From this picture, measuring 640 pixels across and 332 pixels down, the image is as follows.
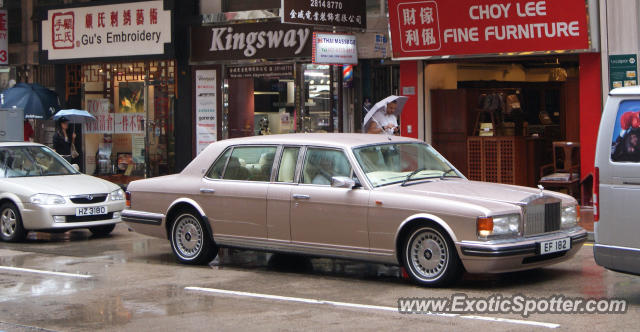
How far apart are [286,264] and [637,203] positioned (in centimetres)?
447

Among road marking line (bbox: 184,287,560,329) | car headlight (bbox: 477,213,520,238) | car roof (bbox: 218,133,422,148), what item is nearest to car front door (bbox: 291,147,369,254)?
car roof (bbox: 218,133,422,148)

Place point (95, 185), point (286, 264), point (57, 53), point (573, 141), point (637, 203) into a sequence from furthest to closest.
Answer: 1. point (57, 53)
2. point (573, 141)
3. point (95, 185)
4. point (286, 264)
5. point (637, 203)

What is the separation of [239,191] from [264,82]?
32.8ft

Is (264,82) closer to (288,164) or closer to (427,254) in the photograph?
(288,164)

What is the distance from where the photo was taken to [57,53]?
22.6m

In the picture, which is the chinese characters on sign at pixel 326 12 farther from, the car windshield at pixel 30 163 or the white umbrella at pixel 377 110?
the car windshield at pixel 30 163

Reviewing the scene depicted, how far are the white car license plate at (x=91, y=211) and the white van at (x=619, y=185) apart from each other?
26.2 ft

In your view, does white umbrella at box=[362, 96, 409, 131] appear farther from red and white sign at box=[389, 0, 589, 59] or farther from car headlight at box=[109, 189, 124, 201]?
car headlight at box=[109, 189, 124, 201]

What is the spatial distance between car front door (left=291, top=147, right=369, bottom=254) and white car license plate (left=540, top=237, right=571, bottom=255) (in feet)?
5.88

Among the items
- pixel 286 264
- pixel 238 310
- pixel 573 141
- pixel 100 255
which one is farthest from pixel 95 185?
pixel 573 141

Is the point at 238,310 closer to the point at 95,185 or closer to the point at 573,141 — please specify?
the point at 95,185

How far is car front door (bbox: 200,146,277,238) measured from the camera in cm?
1041

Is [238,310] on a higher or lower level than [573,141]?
lower

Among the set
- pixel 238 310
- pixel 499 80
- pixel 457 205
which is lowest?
pixel 238 310
